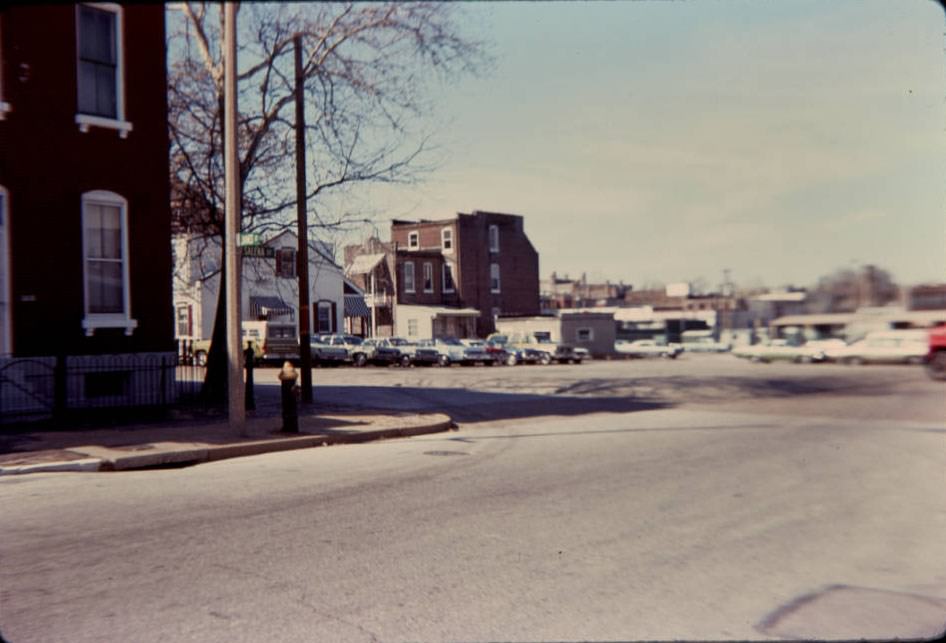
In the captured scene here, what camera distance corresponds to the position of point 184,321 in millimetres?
22469

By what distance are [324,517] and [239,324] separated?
5.77m

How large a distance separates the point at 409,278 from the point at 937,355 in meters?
17.9

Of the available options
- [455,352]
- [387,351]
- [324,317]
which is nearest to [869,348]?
[324,317]

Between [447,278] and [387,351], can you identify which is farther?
[387,351]

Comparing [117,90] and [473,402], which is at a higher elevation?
[117,90]

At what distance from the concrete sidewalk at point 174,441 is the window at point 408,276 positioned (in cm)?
573

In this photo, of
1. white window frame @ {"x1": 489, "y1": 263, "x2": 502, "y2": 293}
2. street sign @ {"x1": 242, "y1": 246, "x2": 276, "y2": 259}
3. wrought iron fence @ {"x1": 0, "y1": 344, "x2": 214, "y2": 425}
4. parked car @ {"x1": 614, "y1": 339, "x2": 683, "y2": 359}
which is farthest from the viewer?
white window frame @ {"x1": 489, "y1": 263, "x2": 502, "y2": 293}

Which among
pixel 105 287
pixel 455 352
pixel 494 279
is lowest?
pixel 455 352

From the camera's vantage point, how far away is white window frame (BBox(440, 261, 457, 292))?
20705 millimetres

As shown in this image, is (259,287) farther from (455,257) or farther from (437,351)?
(437,351)

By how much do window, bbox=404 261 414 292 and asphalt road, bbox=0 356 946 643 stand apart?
903 centimetres

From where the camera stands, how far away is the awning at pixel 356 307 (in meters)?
19.0

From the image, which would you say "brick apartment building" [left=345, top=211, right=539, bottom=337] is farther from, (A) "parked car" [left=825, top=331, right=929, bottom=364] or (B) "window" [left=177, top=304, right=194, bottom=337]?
(A) "parked car" [left=825, top=331, right=929, bottom=364]

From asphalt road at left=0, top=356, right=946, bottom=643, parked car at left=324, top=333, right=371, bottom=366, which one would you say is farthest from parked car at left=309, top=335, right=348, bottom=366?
asphalt road at left=0, top=356, right=946, bottom=643
